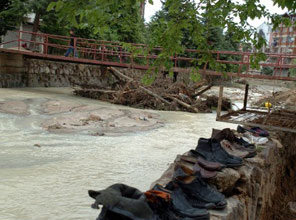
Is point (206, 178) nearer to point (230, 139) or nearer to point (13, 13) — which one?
point (230, 139)

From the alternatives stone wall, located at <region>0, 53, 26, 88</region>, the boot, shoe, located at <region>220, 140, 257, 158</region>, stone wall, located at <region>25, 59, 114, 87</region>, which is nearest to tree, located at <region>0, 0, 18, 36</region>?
stone wall, located at <region>0, 53, 26, 88</region>

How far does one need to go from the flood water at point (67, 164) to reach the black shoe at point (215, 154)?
1530 mm

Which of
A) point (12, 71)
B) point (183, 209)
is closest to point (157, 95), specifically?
point (12, 71)

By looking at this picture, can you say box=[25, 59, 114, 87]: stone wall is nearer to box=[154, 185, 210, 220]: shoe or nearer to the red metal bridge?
the red metal bridge

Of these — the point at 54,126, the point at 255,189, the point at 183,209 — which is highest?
the point at 183,209

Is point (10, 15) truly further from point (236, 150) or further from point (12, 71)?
point (236, 150)

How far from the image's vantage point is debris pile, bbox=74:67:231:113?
16062mm

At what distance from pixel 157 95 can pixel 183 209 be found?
44.5 feet

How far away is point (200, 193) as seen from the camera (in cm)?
294

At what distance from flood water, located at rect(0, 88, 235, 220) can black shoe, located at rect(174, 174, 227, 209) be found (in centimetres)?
170

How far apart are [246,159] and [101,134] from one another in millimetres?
5336

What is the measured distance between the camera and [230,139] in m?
5.09

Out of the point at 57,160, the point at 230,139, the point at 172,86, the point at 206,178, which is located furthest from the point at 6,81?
the point at 206,178

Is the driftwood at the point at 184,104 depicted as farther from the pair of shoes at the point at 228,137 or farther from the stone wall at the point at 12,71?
the pair of shoes at the point at 228,137
